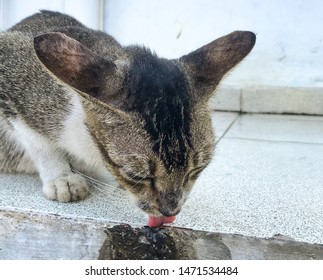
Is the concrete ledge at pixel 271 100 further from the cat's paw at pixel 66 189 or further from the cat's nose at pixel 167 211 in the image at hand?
the cat's nose at pixel 167 211

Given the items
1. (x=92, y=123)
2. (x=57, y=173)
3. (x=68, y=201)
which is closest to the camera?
(x=92, y=123)

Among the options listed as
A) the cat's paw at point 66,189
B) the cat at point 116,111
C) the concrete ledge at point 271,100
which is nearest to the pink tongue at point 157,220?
the cat at point 116,111

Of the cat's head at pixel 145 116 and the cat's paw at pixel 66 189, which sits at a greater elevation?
the cat's head at pixel 145 116

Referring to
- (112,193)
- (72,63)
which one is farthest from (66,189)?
(72,63)

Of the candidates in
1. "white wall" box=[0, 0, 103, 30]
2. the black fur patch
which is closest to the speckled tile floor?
the black fur patch

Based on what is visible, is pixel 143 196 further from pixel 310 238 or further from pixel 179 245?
pixel 310 238

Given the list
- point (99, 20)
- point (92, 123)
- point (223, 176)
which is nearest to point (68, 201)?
point (92, 123)
